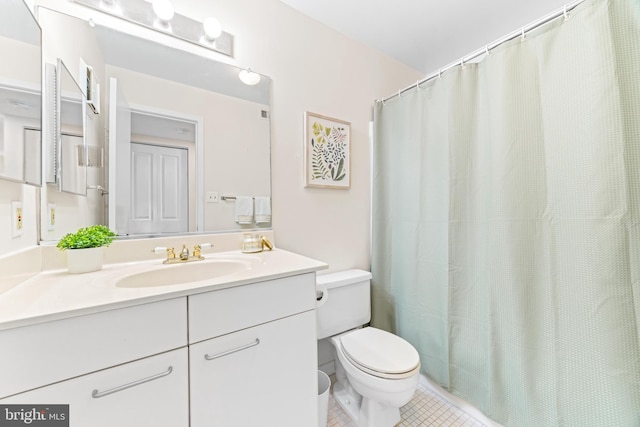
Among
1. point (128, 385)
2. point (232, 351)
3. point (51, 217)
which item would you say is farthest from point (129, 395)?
point (51, 217)

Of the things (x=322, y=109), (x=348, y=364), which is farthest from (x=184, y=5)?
(x=348, y=364)

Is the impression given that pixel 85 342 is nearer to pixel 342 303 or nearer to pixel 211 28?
pixel 342 303

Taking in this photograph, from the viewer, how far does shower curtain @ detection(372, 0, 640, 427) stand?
2.92 ft

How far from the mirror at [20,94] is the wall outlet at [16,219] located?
8 centimetres

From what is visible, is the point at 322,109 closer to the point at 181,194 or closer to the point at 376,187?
the point at 376,187

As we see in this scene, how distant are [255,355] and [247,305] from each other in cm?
17

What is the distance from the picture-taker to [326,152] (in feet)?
5.40

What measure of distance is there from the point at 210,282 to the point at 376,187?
1.37m

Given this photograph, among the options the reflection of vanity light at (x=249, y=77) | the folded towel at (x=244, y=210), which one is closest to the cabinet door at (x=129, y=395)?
the folded towel at (x=244, y=210)

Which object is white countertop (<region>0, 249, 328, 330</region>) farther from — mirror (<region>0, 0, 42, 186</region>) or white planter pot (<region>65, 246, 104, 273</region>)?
mirror (<region>0, 0, 42, 186</region>)

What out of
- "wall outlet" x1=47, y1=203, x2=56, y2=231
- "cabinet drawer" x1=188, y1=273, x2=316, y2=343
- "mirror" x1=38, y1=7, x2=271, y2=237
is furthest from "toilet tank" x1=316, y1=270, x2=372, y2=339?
"wall outlet" x1=47, y1=203, x2=56, y2=231

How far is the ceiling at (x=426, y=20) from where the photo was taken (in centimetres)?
146

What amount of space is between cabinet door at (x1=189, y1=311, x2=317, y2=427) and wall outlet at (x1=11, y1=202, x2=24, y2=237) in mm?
665

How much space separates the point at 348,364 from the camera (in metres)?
1.24
